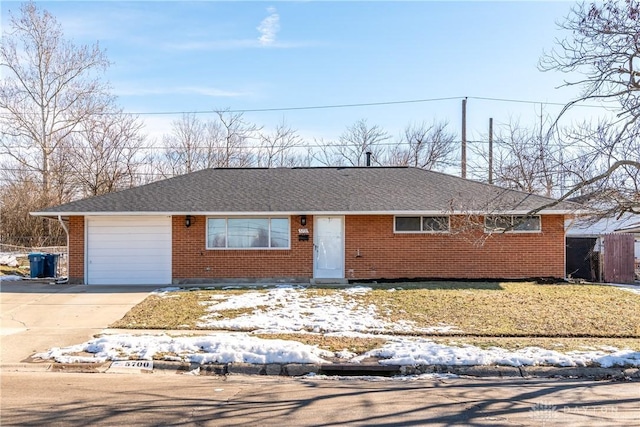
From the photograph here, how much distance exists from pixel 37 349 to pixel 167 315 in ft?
10.8

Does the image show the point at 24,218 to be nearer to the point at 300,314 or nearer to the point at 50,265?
the point at 50,265

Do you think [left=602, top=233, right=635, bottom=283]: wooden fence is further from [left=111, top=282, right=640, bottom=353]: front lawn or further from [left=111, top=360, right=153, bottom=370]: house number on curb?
[left=111, top=360, right=153, bottom=370]: house number on curb

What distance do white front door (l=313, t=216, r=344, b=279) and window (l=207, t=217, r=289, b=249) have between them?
105 centimetres

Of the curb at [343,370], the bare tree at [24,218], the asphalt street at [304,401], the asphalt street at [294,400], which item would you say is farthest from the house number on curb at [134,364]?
the bare tree at [24,218]

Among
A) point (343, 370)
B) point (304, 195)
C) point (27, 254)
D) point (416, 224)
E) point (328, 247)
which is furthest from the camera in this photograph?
point (27, 254)

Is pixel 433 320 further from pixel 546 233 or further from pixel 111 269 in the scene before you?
pixel 111 269

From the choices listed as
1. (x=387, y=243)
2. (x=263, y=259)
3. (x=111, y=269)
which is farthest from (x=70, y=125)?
(x=387, y=243)

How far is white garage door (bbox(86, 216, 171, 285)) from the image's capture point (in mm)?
17562

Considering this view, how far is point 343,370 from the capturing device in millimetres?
8203

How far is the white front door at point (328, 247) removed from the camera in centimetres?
1773

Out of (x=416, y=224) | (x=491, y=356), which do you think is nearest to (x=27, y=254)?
(x=416, y=224)

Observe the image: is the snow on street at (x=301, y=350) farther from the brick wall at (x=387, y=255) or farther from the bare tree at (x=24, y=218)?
the bare tree at (x=24, y=218)

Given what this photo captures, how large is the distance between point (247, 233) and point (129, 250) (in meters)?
3.97

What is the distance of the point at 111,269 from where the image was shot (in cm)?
1756
